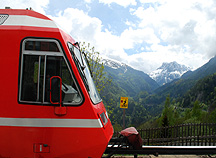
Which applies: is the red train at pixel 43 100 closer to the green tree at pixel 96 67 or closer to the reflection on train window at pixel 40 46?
the reflection on train window at pixel 40 46

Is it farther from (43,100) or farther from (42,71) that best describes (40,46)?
(43,100)

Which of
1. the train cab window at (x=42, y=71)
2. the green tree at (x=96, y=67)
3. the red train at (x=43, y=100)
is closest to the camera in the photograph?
the red train at (x=43, y=100)

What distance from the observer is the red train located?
3895mm

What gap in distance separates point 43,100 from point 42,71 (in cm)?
63

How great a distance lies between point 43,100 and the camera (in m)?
3.99

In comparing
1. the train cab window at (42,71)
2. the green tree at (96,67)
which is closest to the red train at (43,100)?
the train cab window at (42,71)

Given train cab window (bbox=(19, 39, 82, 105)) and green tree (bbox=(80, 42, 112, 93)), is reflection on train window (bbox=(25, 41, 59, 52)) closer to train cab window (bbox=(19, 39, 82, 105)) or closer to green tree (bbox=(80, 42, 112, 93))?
train cab window (bbox=(19, 39, 82, 105))

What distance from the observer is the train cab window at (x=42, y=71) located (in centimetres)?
407

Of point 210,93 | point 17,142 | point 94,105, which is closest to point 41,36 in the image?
point 94,105

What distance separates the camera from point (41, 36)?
4180mm

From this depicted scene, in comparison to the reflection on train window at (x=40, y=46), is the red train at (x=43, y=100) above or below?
below

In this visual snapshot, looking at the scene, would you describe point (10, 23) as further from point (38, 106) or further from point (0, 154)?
point (0, 154)

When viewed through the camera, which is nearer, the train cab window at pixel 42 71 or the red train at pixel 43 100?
the red train at pixel 43 100

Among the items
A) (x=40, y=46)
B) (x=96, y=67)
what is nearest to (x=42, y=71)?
(x=40, y=46)
